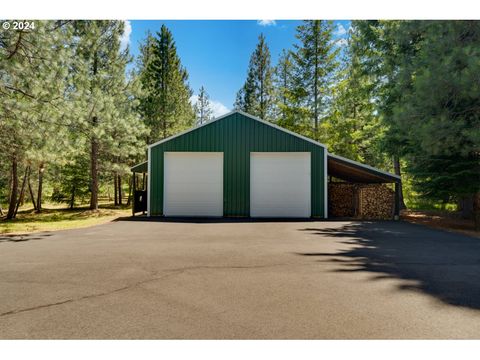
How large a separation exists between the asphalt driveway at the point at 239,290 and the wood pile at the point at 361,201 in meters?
6.03

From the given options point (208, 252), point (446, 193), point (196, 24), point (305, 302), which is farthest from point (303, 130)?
point (305, 302)

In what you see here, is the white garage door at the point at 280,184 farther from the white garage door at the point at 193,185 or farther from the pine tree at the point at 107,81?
the pine tree at the point at 107,81

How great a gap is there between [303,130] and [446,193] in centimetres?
1241

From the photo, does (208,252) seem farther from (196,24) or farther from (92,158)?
(92,158)

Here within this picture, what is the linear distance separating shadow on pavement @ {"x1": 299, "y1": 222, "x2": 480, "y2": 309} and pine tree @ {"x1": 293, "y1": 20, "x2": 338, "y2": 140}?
14.3 meters

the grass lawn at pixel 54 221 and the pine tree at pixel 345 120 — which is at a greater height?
the pine tree at pixel 345 120

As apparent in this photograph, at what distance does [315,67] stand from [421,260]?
1862cm

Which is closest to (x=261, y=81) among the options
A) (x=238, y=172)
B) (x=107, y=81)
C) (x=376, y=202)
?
(x=107, y=81)

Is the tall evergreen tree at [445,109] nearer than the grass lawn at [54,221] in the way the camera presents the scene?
Yes

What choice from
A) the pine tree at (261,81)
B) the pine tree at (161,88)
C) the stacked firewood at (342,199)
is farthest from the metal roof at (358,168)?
the pine tree at (261,81)

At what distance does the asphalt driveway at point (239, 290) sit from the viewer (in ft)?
8.57

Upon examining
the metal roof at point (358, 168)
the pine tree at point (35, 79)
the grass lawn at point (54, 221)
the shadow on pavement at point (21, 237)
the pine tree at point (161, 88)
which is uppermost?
the pine tree at point (161, 88)

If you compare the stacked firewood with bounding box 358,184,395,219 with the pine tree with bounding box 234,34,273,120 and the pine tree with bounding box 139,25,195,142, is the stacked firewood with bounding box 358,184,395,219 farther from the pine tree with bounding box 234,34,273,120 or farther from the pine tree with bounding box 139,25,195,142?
the pine tree with bounding box 234,34,273,120

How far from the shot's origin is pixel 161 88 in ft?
72.7
